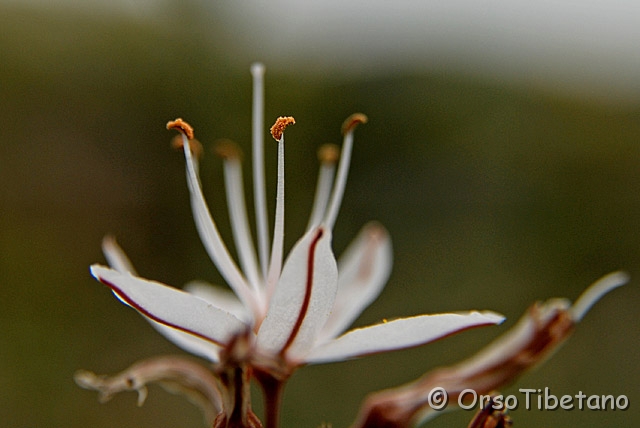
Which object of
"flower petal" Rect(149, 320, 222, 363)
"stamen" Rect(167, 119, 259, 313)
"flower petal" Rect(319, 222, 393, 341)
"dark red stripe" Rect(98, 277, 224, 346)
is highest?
"flower petal" Rect(319, 222, 393, 341)

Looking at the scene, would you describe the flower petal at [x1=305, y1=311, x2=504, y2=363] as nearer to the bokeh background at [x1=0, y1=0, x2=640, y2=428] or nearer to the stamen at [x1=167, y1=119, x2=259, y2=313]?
the stamen at [x1=167, y1=119, x2=259, y2=313]

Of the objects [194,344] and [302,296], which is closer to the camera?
[302,296]

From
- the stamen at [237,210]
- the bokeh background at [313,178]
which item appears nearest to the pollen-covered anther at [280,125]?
the stamen at [237,210]

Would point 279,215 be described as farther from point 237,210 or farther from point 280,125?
point 237,210

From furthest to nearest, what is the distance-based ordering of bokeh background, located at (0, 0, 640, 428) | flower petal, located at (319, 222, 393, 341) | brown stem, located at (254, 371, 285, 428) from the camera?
bokeh background, located at (0, 0, 640, 428), flower petal, located at (319, 222, 393, 341), brown stem, located at (254, 371, 285, 428)

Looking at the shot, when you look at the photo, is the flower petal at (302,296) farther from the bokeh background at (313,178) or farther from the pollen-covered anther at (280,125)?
the bokeh background at (313,178)

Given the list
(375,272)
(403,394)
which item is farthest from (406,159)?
(403,394)

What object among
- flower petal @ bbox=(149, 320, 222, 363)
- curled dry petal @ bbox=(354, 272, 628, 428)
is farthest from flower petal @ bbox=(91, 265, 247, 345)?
curled dry petal @ bbox=(354, 272, 628, 428)

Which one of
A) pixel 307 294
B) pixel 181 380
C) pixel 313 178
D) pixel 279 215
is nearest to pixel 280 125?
pixel 279 215
